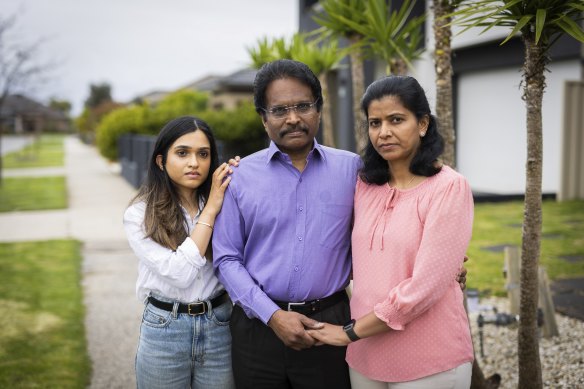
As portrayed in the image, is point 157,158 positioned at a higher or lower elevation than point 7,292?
higher

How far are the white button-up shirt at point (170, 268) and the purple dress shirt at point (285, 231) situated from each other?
125 millimetres

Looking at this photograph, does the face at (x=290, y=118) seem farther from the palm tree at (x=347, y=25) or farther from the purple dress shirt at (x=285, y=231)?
the palm tree at (x=347, y=25)

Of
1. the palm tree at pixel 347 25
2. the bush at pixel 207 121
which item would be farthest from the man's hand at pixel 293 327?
the bush at pixel 207 121

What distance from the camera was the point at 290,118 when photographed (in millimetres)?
2604

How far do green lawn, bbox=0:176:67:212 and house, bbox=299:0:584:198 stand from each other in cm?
831

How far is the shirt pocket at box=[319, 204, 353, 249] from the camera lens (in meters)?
2.60

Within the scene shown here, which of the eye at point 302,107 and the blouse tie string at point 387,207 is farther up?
the eye at point 302,107

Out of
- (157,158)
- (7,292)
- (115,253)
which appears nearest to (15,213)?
(115,253)

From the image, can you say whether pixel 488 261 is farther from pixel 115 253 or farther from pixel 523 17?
pixel 115 253

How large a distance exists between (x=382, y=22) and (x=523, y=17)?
171cm

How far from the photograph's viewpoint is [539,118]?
317 cm

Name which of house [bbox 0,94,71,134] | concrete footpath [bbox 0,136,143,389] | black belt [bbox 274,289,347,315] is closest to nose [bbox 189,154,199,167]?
black belt [bbox 274,289,347,315]

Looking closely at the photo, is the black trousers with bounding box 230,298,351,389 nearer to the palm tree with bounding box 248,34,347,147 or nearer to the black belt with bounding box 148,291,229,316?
the black belt with bounding box 148,291,229,316

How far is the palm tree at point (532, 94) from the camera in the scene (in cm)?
295
